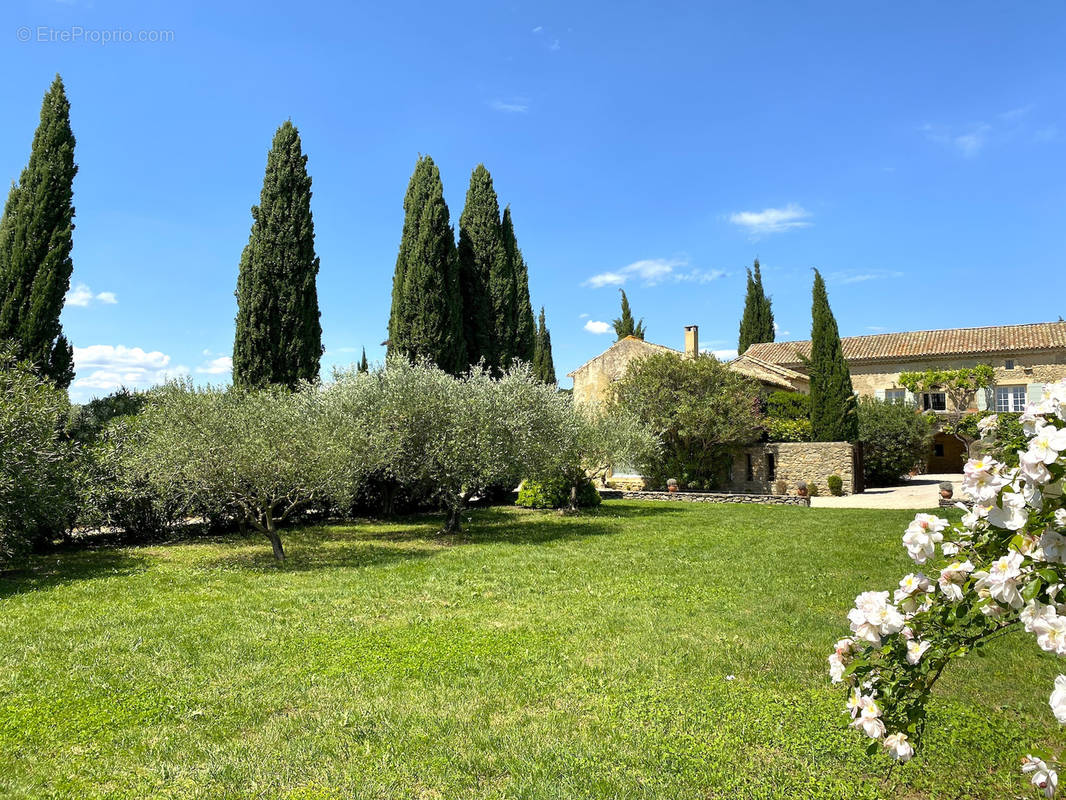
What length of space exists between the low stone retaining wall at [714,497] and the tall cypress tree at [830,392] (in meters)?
7.15

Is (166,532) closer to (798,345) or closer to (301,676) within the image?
(301,676)

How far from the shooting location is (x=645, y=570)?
11586 millimetres

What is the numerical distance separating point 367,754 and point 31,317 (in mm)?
17502

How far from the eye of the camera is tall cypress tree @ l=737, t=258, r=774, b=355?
177 feet

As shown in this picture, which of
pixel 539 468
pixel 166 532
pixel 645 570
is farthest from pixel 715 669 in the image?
pixel 166 532

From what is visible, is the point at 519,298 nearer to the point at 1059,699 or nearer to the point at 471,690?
the point at 471,690

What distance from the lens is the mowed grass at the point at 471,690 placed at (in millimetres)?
4359

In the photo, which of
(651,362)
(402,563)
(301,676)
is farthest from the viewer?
(651,362)

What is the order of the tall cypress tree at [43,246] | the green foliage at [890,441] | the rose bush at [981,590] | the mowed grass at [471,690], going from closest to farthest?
1. the rose bush at [981,590]
2. the mowed grass at [471,690]
3. the tall cypress tree at [43,246]
4. the green foliage at [890,441]

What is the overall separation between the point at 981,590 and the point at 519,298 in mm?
25985

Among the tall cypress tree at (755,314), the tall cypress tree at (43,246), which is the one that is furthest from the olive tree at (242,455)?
the tall cypress tree at (755,314)

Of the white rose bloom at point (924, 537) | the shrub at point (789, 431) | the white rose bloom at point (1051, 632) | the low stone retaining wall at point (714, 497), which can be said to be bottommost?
the low stone retaining wall at point (714, 497)

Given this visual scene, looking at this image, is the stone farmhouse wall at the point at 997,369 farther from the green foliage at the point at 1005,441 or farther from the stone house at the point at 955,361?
the green foliage at the point at 1005,441

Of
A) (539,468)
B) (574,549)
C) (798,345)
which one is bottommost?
(574,549)
